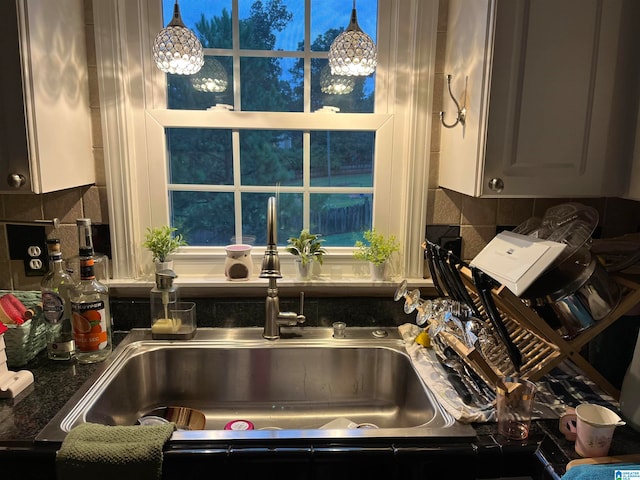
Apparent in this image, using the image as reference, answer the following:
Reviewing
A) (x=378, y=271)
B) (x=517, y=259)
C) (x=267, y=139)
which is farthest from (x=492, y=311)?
(x=267, y=139)

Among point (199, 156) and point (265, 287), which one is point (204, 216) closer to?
point (199, 156)

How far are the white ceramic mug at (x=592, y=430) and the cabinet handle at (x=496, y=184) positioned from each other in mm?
535

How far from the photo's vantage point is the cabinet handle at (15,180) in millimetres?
1176

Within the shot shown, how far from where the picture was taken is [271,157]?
1.64 meters

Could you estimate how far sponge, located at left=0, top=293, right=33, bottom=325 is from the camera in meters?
1.26

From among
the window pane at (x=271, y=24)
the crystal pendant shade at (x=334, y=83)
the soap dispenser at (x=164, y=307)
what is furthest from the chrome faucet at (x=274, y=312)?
the window pane at (x=271, y=24)

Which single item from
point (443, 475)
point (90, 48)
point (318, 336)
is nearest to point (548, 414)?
point (443, 475)

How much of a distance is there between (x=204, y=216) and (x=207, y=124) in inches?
12.3

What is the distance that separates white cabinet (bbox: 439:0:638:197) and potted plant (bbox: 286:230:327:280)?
1.83 ft

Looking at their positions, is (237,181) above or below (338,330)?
above

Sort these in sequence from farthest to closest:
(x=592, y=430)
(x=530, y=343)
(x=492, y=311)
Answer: (x=530, y=343) → (x=492, y=311) → (x=592, y=430)

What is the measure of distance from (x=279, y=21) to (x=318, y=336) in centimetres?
104

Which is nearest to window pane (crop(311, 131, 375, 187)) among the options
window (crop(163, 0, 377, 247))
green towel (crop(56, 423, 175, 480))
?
window (crop(163, 0, 377, 247))

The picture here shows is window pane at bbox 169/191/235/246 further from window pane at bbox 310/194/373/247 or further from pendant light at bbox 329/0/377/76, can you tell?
pendant light at bbox 329/0/377/76
